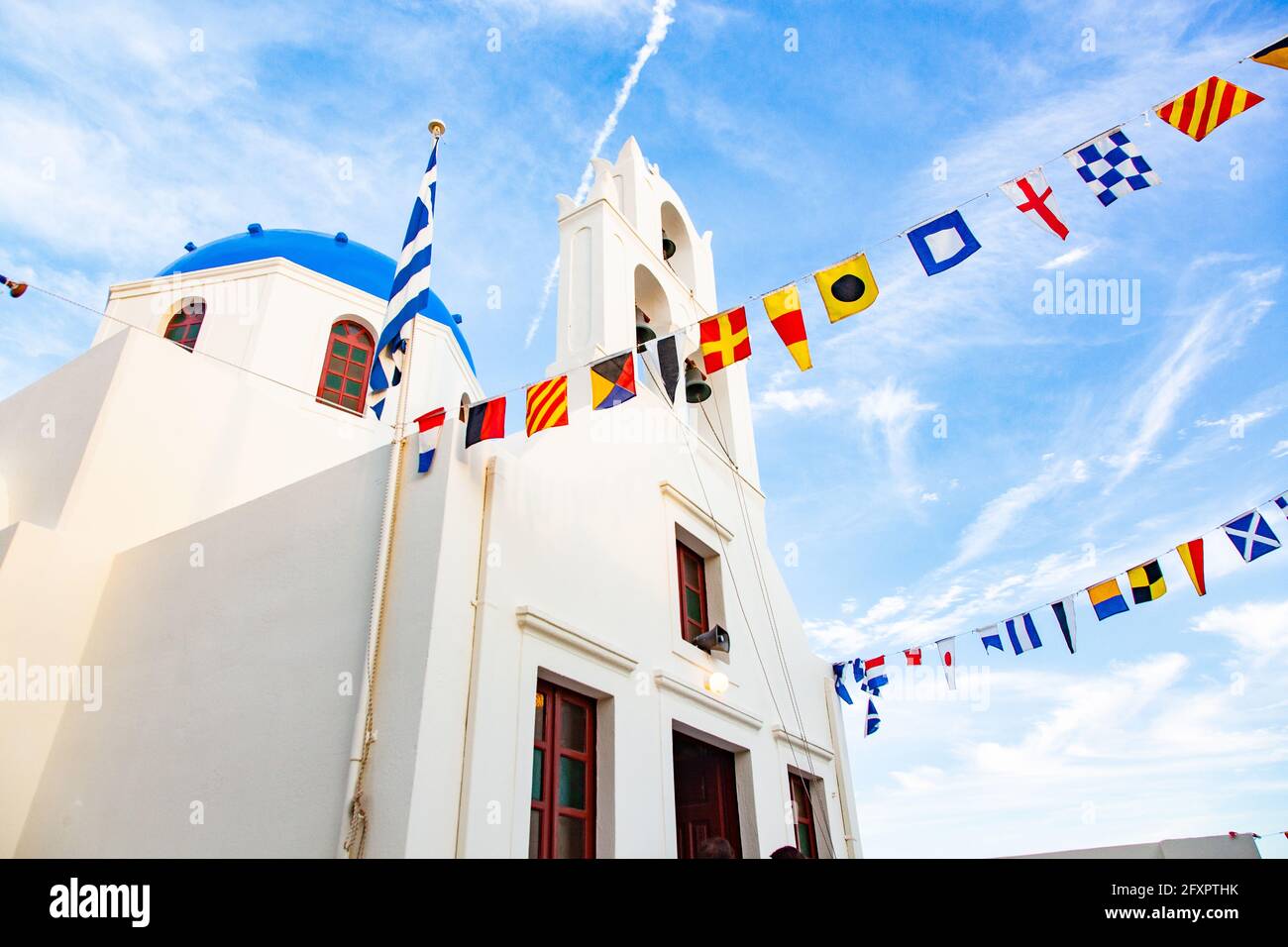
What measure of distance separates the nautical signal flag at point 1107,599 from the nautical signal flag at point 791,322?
170 inches

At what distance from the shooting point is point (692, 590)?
7586mm

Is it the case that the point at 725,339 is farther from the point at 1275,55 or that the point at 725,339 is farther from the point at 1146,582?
the point at 1146,582

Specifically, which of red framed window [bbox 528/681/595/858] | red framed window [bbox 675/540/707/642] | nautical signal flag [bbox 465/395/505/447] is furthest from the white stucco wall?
red framed window [bbox 675/540/707/642]

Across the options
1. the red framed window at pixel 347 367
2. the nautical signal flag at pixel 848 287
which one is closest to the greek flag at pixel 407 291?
the nautical signal flag at pixel 848 287

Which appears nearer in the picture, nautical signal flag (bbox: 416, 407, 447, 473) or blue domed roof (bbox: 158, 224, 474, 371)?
nautical signal flag (bbox: 416, 407, 447, 473)

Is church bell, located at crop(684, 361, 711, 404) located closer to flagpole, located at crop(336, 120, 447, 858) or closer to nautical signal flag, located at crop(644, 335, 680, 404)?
nautical signal flag, located at crop(644, 335, 680, 404)

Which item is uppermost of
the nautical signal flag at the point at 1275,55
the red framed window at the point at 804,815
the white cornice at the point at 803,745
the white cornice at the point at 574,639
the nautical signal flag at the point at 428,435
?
the nautical signal flag at the point at 1275,55

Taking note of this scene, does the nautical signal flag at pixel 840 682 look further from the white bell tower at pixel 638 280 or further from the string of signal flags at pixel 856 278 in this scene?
the string of signal flags at pixel 856 278

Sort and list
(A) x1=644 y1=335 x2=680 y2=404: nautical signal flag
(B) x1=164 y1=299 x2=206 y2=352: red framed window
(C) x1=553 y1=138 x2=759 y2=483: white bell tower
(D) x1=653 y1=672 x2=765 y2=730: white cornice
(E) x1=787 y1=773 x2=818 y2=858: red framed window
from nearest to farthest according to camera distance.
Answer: (A) x1=644 y1=335 x2=680 y2=404: nautical signal flag < (D) x1=653 y1=672 x2=765 y2=730: white cornice < (E) x1=787 y1=773 x2=818 y2=858: red framed window < (C) x1=553 y1=138 x2=759 y2=483: white bell tower < (B) x1=164 y1=299 x2=206 y2=352: red framed window

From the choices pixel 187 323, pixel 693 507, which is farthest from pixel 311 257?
pixel 693 507

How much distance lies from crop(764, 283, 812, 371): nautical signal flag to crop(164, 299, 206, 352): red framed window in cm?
820

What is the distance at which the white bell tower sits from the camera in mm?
7668

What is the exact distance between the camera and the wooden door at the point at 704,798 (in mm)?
6699
